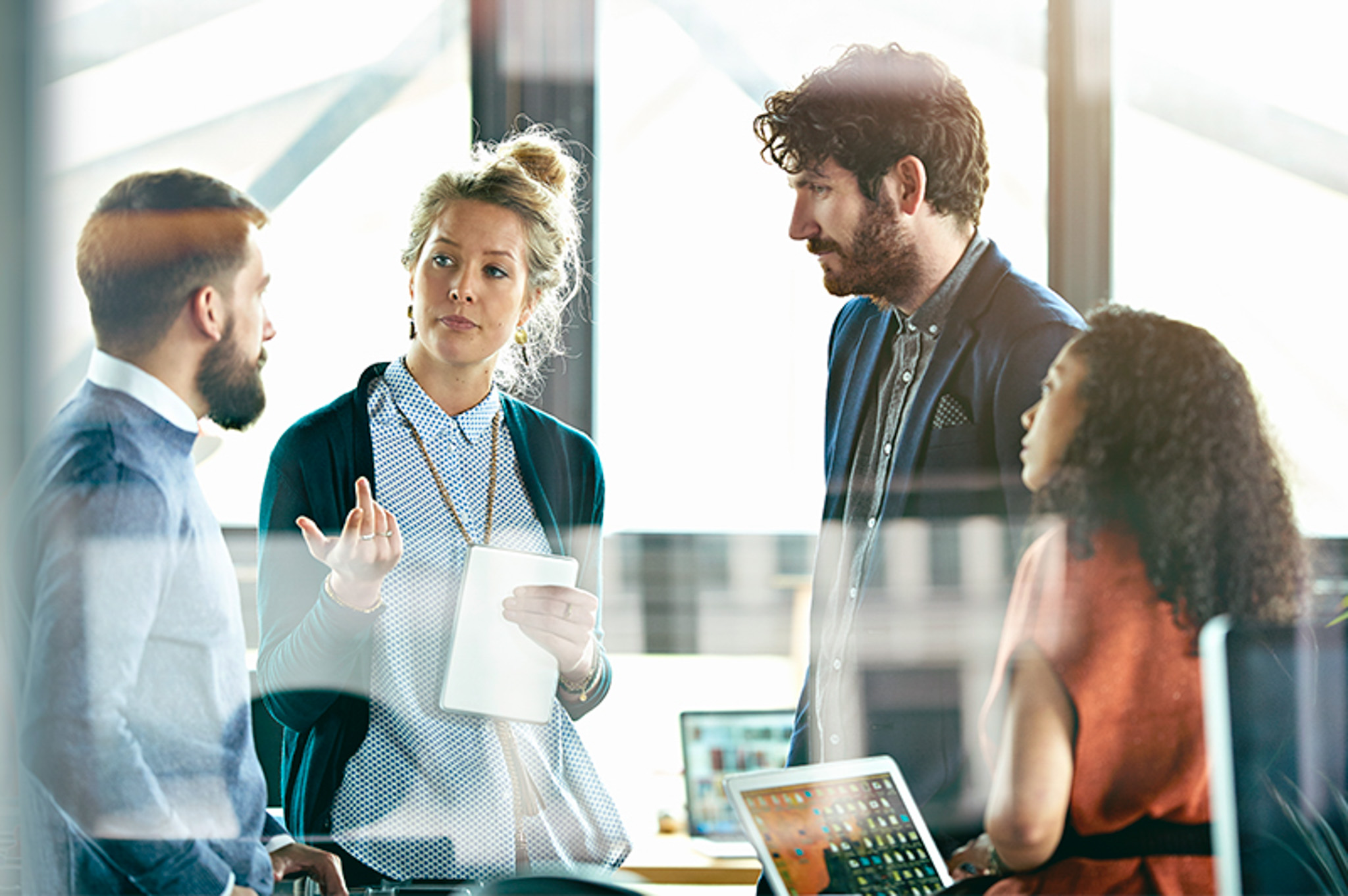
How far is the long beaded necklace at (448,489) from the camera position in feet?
4.39

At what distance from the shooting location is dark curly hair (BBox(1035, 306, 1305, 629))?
131 cm

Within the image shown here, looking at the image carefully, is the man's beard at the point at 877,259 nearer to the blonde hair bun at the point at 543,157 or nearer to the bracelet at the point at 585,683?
the blonde hair bun at the point at 543,157

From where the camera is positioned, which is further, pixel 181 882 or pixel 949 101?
pixel 949 101

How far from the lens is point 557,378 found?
4.60 feet

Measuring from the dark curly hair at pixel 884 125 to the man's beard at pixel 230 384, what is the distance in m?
0.72

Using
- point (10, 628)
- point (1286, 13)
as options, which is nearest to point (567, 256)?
point (10, 628)

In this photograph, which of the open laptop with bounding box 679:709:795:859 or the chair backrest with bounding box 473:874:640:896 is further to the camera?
the open laptop with bounding box 679:709:795:859

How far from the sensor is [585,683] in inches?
53.6

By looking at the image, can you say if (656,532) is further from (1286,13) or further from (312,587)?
(1286,13)

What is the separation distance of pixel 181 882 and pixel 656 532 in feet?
2.31

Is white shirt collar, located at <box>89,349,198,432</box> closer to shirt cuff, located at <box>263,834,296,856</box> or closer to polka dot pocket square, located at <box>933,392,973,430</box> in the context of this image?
shirt cuff, located at <box>263,834,296,856</box>

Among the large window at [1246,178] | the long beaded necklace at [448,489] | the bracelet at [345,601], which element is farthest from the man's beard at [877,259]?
the bracelet at [345,601]

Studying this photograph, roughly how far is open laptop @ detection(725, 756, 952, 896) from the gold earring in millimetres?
611

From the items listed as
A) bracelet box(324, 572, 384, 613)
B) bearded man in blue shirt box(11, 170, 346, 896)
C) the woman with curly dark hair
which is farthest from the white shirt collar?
the woman with curly dark hair
